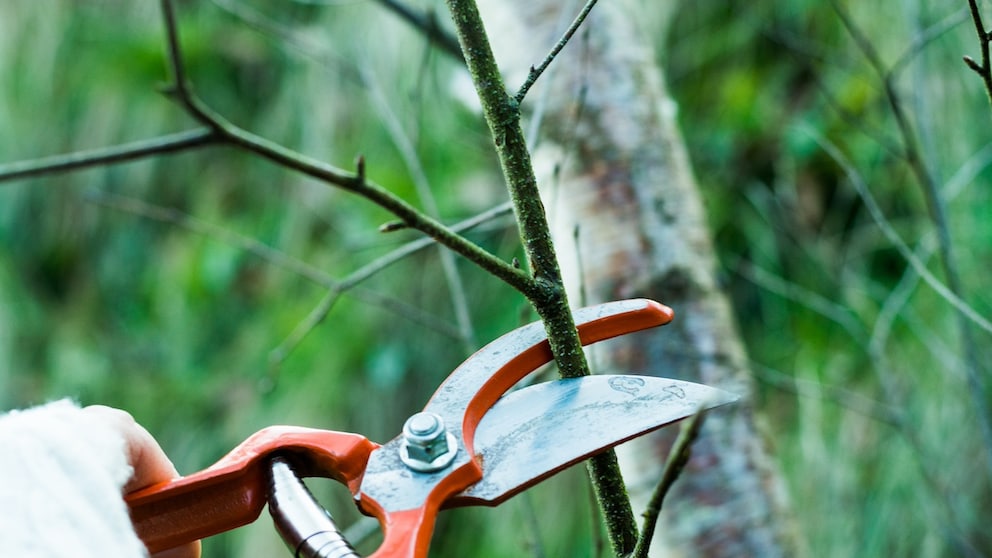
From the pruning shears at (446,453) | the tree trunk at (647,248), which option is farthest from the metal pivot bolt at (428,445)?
the tree trunk at (647,248)

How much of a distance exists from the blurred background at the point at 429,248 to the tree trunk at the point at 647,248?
5.2 inches

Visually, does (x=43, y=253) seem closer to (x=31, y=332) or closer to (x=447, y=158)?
(x=31, y=332)

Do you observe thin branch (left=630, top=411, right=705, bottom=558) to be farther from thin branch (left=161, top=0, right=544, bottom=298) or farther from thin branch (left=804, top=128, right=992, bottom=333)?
thin branch (left=804, top=128, right=992, bottom=333)

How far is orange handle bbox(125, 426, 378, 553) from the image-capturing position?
0.41 meters

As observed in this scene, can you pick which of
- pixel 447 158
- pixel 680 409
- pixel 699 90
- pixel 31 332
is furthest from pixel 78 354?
pixel 680 409

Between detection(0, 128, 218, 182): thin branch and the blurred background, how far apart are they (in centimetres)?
22

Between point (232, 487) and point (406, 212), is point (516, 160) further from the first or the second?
point (232, 487)

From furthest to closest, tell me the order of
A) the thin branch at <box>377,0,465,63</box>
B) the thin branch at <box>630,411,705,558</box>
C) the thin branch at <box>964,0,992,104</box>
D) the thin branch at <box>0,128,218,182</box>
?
the thin branch at <box>377,0,465,63</box> → the thin branch at <box>0,128,218,182</box> → the thin branch at <box>964,0,992,104</box> → the thin branch at <box>630,411,705,558</box>

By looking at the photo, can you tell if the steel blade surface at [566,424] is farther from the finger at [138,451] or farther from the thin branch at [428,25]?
the thin branch at [428,25]

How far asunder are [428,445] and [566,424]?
0.07 metres

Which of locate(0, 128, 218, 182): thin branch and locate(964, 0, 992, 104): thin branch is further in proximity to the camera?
locate(0, 128, 218, 182): thin branch

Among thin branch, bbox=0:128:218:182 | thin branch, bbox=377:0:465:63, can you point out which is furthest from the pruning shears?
thin branch, bbox=377:0:465:63

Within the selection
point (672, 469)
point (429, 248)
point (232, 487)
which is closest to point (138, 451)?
point (232, 487)

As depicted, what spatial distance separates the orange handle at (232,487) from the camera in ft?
1.35
